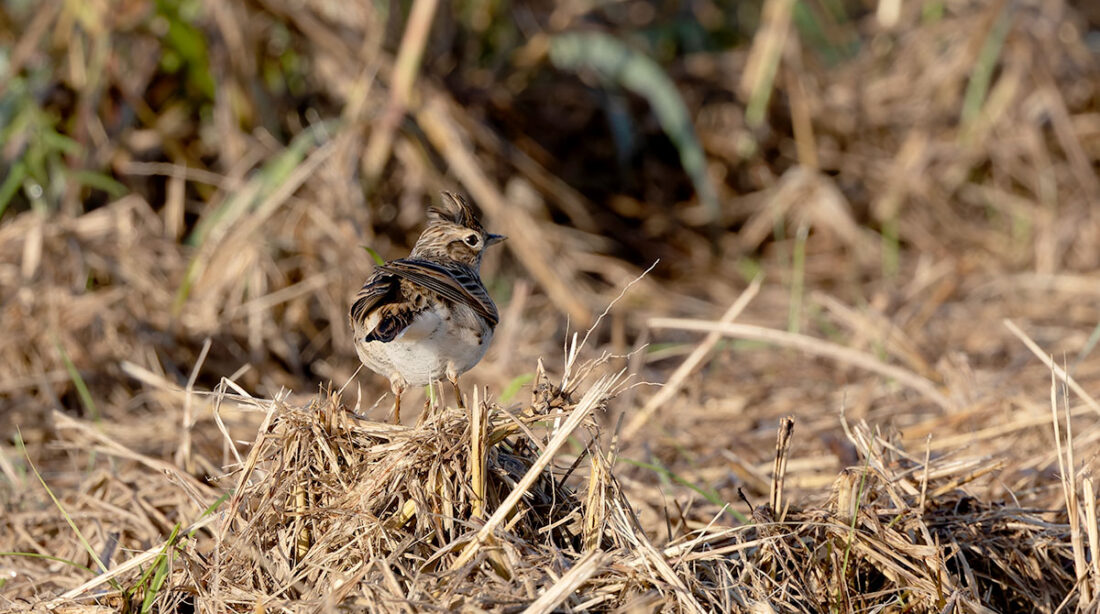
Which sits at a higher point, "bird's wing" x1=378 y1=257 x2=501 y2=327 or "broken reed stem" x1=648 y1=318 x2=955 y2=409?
"bird's wing" x1=378 y1=257 x2=501 y2=327

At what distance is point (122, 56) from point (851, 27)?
4.83 metres

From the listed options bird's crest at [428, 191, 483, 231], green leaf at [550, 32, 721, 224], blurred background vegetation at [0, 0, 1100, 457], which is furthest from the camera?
green leaf at [550, 32, 721, 224]

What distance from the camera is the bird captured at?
3.11 m

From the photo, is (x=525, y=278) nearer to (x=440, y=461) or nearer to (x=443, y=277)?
(x=443, y=277)

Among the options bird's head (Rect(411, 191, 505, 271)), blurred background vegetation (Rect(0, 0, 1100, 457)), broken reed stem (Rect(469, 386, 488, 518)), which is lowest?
blurred background vegetation (Rect(0, 0, 1100, 457))

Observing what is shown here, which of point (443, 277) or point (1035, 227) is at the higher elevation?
point (443, 277)

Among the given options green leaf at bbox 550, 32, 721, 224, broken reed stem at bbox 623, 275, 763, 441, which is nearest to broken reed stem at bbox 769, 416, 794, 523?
broken reed stem at bbox 623, 275, 763, 441

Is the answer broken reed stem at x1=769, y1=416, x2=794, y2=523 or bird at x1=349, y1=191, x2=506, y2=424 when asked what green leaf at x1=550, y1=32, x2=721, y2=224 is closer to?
bird at x1=349, y1=191, x2=506, y2=424

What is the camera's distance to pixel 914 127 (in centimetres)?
741

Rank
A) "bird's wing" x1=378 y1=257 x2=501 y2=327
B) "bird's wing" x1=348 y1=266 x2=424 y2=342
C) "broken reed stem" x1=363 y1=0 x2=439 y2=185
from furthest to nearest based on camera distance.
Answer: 1. "broken reed stem" x1=363 y1=0 x2=439 y2=185
2. "bird's wing" x1=378 y1=257 x2=501 y2=327
3. "bird's wing" x1=348 y1=266 x2=424 y2=342

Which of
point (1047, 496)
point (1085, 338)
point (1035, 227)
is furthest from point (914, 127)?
point (1047, 496)

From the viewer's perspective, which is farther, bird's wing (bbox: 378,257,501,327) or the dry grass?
bird's wing (bbox: 378,257,501,327)

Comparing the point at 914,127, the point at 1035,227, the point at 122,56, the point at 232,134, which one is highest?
the point at 122,56

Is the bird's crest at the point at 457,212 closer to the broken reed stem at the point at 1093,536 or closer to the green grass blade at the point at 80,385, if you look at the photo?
the green grass blade at the point at 80,385
